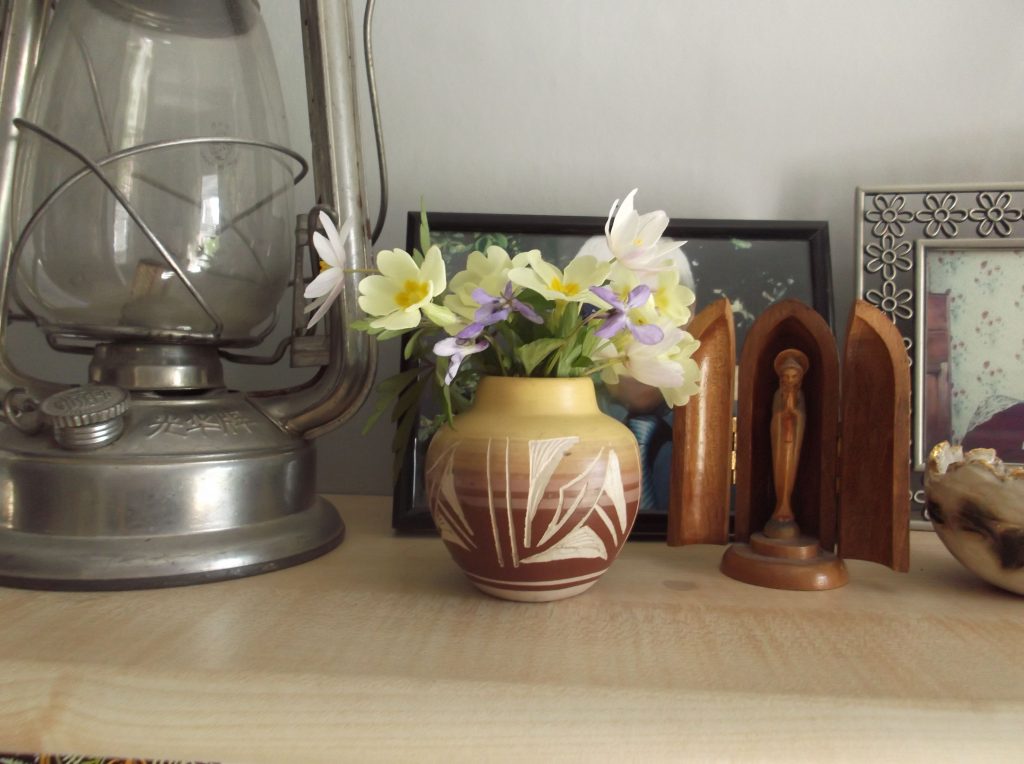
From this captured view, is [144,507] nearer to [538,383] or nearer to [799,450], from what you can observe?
[538,383]

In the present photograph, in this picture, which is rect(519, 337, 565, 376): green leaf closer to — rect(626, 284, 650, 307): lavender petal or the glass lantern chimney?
rect(626, 284, 650, 307): lavender petal

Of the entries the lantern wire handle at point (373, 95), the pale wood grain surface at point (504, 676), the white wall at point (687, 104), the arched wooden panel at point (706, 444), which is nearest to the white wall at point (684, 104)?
the white wall at point (687, 104)

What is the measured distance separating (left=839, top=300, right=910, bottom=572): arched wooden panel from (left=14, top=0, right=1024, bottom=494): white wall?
0.25 m

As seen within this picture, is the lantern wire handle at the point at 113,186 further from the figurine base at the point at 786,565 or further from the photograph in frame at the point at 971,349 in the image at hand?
the photograph in frame at the point at 971,349

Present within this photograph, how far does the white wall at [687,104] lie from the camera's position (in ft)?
2.51

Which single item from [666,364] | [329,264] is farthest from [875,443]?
[329,264]

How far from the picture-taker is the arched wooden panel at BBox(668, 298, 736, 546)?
21.5 inches

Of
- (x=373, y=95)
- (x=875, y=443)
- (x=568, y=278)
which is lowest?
(x=875, y=443)

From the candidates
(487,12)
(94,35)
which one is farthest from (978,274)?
(94,35)

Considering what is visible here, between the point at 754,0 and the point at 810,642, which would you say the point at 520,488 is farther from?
the point at 754,0

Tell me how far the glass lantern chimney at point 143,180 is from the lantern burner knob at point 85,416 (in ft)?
0.22

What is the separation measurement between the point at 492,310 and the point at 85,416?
273 mm

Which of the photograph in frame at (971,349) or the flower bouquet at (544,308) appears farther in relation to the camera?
the photograph in frame at (971,349)

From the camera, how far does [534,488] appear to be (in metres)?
0.44
